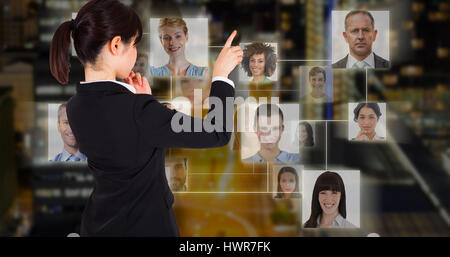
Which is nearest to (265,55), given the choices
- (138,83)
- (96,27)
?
(138,83)

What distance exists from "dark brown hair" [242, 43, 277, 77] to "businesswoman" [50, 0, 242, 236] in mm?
627

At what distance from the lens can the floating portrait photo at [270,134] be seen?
5.78ft

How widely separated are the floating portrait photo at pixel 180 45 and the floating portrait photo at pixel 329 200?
2.15 ft

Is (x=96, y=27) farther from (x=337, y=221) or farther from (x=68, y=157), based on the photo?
(x=337, y=221)

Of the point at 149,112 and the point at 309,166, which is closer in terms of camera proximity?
the point at 149,112

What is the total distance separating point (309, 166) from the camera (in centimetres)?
181

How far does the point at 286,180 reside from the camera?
179cm

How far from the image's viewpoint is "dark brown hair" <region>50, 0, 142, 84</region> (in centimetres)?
104

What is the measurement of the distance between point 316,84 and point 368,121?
0.27 metres

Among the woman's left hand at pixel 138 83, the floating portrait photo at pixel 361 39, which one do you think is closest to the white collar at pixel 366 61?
the floating portrait photo at pixel 361 39

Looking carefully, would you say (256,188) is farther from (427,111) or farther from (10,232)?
(10,232)

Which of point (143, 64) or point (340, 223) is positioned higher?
point (143, 64)

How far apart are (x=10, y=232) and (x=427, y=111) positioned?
203cm
